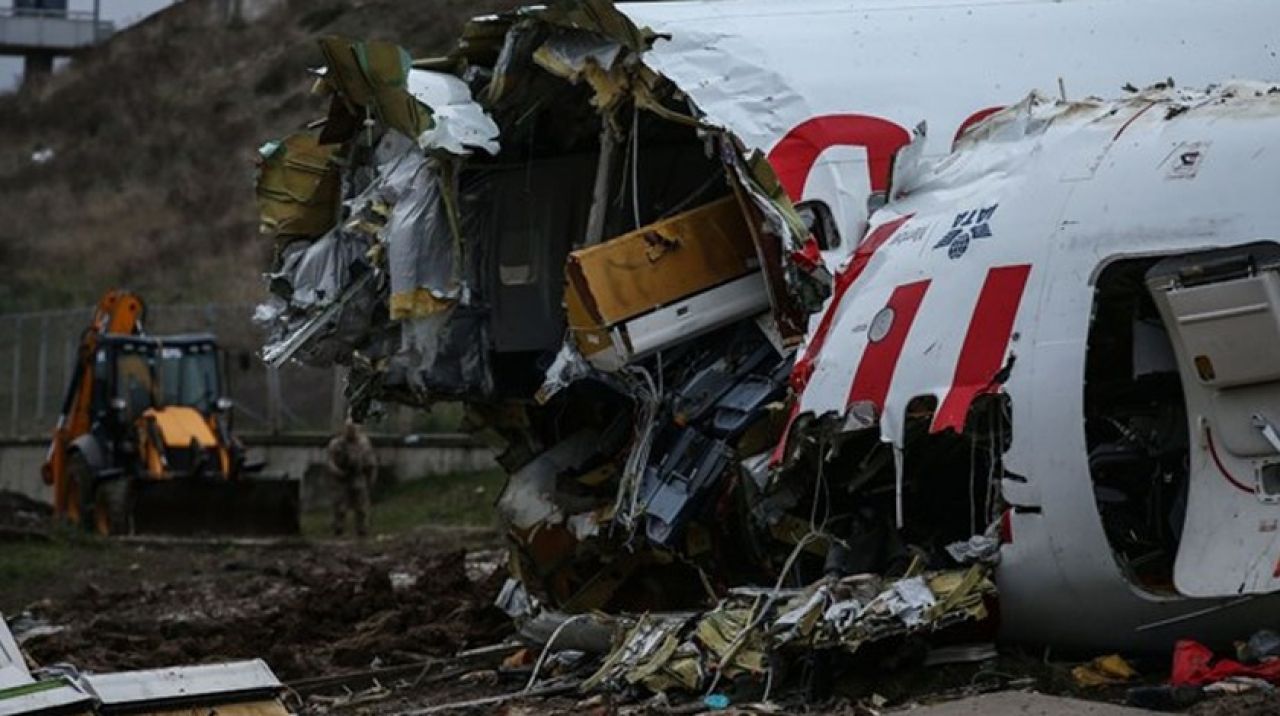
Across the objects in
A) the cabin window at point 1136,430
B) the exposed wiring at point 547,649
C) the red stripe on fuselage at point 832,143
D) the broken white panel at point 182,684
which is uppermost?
the red stripe on fuselage at point 832,143

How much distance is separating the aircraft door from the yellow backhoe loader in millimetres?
17297

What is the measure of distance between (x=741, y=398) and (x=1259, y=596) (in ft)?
11.1

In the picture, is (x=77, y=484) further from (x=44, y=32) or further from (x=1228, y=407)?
(x=44, y=32)

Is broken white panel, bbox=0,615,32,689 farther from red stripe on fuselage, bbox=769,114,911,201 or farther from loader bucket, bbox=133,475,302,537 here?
loader bucket, bbox=133,475,302,537

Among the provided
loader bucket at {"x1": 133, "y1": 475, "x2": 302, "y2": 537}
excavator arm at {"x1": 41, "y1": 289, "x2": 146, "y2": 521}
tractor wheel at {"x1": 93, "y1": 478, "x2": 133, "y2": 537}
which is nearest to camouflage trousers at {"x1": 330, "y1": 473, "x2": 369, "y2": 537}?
loader bucket at {"x1": 133, "y1": 475, "x2": 302, "y2": 537}

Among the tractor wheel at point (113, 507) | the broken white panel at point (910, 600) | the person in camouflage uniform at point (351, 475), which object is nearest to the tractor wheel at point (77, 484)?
the tractor wheel at point (113, 507)

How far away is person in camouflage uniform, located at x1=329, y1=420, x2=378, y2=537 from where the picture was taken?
1061 inches

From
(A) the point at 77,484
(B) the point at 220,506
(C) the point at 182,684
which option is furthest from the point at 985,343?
(A) the point at 77,484

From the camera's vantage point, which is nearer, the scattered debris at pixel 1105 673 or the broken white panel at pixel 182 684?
the broken white panel at pixel 182 684

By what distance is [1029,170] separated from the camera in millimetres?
10438

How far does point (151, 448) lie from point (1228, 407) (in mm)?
19570

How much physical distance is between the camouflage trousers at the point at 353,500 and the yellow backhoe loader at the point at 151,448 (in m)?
0.81

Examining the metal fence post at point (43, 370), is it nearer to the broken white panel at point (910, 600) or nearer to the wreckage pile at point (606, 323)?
the wreckage pile at point (606, 323)

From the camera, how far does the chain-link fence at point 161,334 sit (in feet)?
122
